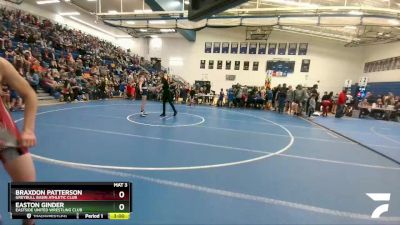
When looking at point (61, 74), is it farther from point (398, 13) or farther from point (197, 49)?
point (398, 13)

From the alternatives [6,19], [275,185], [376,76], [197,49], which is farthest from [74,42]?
[376,76]

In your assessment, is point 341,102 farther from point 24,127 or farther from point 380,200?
point 24,127

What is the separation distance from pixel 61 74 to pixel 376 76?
943 inches

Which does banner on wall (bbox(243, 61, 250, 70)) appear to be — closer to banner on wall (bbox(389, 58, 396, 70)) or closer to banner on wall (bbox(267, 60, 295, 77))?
banner on wall (bbox(267, 60, 295, 77))

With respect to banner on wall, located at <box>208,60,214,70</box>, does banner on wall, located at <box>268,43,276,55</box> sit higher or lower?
higher

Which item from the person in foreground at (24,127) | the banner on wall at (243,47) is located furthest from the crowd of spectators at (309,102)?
the person in foreground at (24,127)

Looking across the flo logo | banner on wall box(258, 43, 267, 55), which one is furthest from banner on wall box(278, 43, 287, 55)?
the flo logo

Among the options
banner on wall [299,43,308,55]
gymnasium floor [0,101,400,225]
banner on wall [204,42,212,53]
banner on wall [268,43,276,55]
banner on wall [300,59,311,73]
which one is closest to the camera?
gymnasium floor [0,101,400,225]

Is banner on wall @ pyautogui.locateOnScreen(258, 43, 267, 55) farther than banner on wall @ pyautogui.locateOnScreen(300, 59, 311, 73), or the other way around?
banner on wall @ pyautogui.locateOnScreen(258, 43, 267, 55)

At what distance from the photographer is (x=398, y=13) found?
1284 cm

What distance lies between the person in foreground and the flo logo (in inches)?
149
